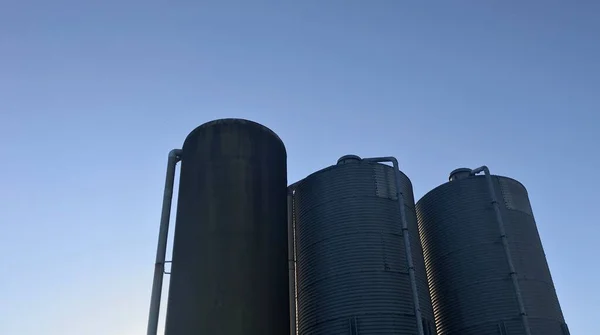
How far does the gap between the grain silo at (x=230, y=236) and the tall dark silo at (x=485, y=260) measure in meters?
6.75

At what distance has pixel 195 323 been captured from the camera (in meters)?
17.9

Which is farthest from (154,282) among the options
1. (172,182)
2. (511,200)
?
(511,200)

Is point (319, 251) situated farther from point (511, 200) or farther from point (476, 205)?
point (511, 200)

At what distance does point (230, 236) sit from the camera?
761 inches

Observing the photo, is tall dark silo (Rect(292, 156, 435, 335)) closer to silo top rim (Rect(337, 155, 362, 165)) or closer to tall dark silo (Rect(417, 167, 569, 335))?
silo top rim (Rect(337, 155, 362, 165))

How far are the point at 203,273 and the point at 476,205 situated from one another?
1127 centimetres

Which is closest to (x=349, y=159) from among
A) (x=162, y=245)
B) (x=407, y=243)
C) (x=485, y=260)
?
(x=407, y=243)

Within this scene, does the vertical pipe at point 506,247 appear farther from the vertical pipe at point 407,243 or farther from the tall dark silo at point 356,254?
the vertical pipe at point 407,243

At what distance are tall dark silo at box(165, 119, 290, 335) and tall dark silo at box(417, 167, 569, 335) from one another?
676cm

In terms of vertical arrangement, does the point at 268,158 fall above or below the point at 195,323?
above

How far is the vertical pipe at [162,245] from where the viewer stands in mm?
19422

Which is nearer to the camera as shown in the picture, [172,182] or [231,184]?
[231,184]

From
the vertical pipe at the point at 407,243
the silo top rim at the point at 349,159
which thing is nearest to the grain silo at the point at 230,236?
the silo top rim at the point at 349,159

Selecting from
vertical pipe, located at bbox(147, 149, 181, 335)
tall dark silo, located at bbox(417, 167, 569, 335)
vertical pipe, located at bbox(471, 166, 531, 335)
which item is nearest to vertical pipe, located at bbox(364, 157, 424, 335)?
tall dark silo, located at bbox(417, 167, 569, 335)
